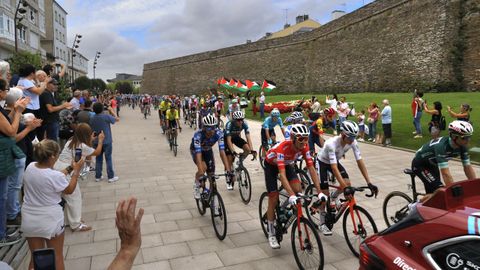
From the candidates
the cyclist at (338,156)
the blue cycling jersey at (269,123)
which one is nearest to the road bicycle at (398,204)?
the cyclist at (338,156)

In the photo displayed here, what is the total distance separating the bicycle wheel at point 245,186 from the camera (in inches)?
302

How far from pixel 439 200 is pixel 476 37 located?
28.3 metres

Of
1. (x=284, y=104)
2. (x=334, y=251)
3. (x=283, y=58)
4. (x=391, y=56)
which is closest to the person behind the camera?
(x=334, y=251)

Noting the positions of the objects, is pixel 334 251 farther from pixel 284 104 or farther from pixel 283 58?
pixel 283 58

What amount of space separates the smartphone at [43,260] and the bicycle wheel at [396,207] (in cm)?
521

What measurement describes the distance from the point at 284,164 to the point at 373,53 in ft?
106

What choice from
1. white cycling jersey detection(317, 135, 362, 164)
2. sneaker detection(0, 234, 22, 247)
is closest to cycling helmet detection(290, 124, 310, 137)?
white cycling jersey detection(317, 135, 362, 164)

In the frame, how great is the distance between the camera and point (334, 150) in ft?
18.3

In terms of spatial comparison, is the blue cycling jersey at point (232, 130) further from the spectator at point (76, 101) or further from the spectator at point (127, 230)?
the spectator at point (127, 230)

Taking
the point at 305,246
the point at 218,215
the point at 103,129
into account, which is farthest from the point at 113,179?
the point at 305,246

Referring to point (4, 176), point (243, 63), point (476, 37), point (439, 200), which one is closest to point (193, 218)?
point (4, 176)

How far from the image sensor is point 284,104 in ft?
92.8

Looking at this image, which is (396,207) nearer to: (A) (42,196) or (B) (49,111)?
(A) (42,196)

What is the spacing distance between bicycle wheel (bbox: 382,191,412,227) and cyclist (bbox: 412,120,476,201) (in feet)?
1.28
